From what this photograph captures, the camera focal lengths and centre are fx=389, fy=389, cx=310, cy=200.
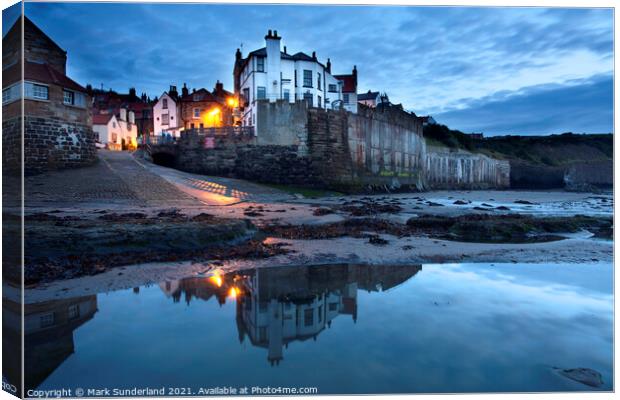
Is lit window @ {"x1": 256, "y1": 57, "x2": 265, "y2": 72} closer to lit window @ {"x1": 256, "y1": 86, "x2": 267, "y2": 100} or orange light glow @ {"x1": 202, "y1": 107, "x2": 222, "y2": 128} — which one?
lit window @ {"x1": 256, "y1": 86, "x2": 267, "y2": 100}

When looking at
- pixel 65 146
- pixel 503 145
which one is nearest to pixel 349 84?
pixel 503 145

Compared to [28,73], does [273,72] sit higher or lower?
higher

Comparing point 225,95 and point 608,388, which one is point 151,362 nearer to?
point 608,388

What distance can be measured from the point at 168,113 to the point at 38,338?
144ft

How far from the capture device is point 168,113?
43375 mm

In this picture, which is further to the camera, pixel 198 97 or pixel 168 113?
pixel 198 97

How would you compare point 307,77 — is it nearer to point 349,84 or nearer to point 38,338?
point 349,84

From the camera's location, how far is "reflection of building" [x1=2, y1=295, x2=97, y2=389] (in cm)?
261

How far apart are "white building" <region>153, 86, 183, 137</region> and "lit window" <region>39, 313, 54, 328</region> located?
41.5 m

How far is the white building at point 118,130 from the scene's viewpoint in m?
34.8

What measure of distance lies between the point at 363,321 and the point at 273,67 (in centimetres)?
3217

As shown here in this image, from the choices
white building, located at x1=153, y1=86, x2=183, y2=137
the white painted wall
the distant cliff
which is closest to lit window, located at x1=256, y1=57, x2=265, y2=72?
white building, located at x1=153, y1=86, x2=183, y2=137

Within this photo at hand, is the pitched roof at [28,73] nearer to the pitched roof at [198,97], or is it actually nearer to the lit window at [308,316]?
the lit window at [308,316]

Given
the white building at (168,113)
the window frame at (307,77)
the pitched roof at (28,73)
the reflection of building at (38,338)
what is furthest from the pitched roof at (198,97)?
the reflection of building at (38,338)
